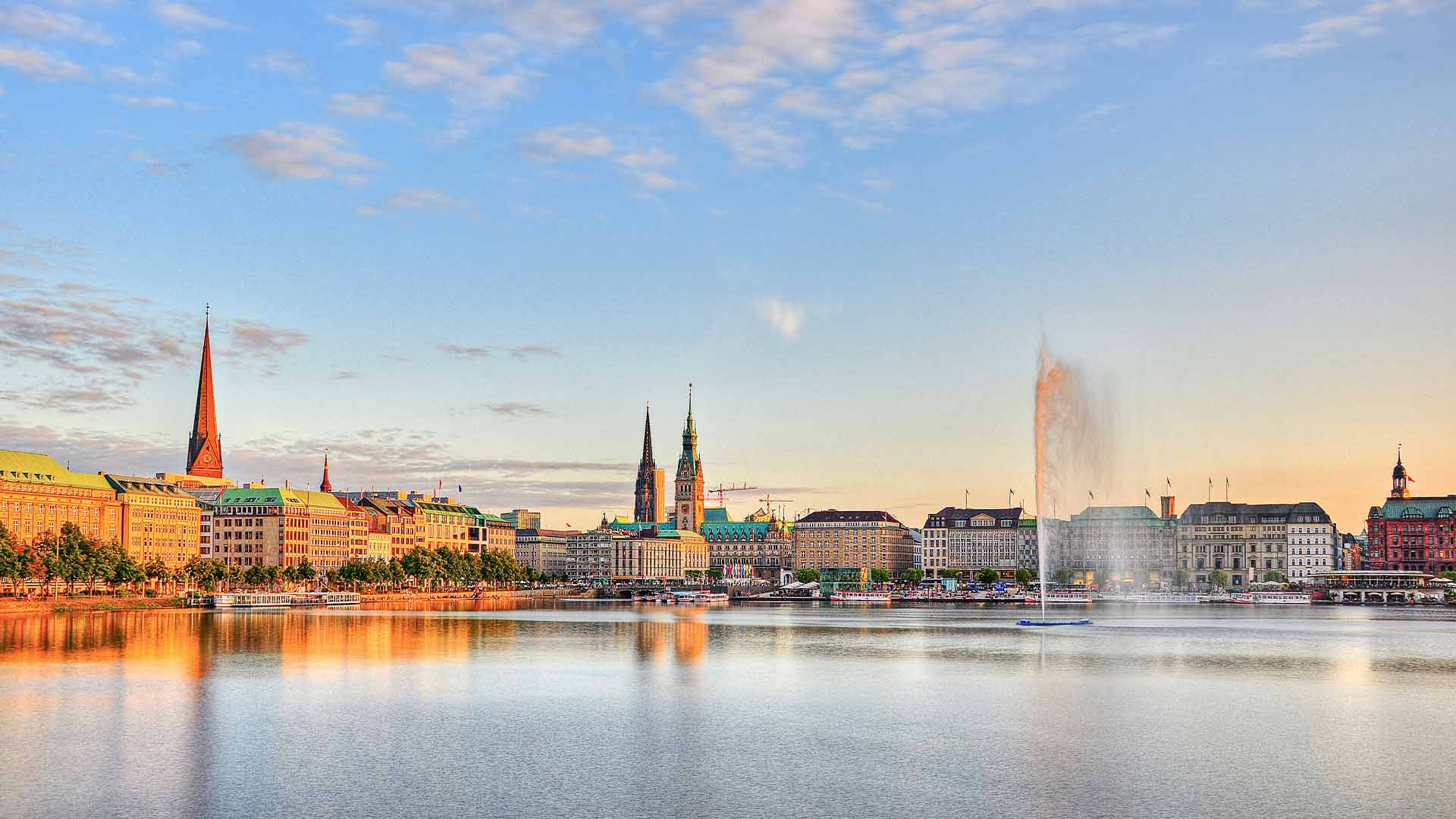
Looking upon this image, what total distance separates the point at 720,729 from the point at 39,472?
506 ft

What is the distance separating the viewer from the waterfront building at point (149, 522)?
613 feet

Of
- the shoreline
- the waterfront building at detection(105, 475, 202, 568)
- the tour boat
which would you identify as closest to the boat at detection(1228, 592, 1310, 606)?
the tour boat

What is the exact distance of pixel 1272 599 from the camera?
619 feet

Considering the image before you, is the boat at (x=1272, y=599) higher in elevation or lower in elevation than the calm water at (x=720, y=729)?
lower

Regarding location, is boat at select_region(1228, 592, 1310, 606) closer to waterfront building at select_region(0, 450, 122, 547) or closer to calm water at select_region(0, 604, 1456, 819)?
calm water at select_region(0, 604, 1456, 819)

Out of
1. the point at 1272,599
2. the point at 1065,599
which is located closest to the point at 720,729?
the point at 1065,599

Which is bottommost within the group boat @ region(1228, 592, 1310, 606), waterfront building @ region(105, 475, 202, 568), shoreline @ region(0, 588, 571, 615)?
boat @ region(1228, 592, 1310, 606)

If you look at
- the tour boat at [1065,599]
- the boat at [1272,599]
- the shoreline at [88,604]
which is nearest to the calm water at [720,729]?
the shoreline at [88,604]

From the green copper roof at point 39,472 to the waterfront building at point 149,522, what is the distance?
18.4 feet

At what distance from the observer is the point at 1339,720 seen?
44500 mm

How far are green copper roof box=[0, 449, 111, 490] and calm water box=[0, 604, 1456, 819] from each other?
94134 mm

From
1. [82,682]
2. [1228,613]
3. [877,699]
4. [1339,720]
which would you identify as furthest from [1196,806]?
[1228,613]

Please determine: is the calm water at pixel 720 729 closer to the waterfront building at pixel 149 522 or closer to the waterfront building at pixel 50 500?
A: the waterfront building at pixel 50 500

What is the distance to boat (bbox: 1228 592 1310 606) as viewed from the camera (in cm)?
18412
